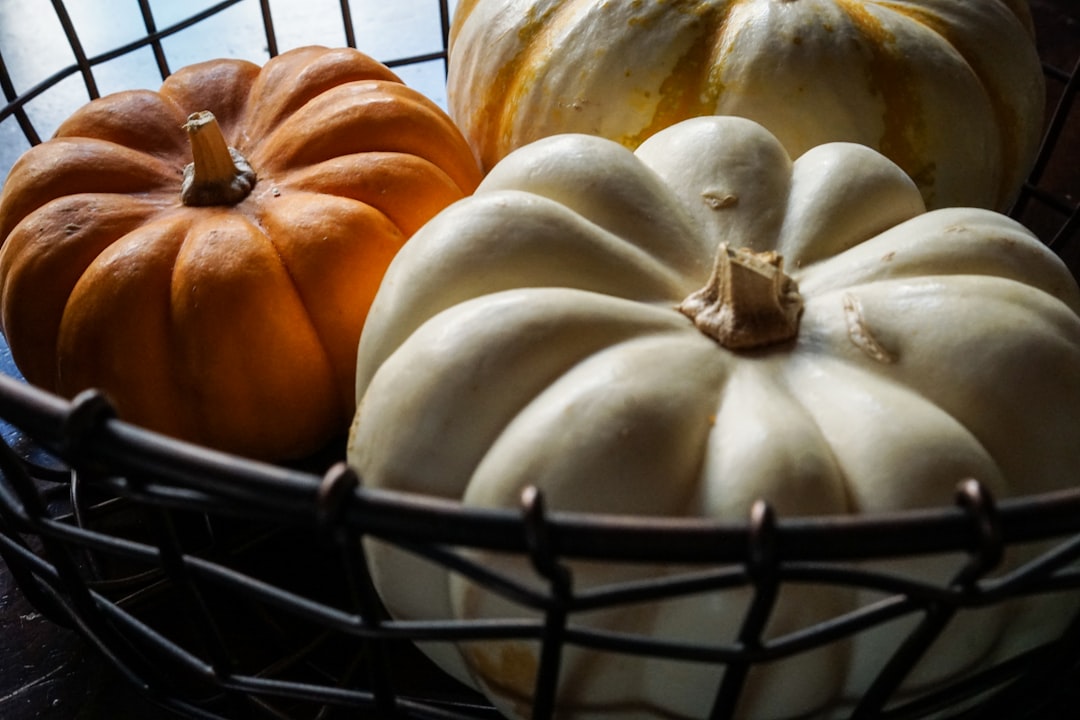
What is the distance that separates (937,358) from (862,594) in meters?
0.13

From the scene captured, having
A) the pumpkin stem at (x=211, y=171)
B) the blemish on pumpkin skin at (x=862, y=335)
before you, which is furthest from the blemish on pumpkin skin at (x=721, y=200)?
the pumpkin stem at (x=211, y=171)

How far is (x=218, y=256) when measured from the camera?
665 millimetres

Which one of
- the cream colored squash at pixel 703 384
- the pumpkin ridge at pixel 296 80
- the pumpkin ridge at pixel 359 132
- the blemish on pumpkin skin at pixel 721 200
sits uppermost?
the pumpkin ridge at pixel 296 80

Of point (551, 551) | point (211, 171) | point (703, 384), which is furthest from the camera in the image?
point (211, 171)

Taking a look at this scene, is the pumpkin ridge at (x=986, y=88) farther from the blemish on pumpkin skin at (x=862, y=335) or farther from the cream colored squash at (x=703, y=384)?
the blemish on pumpkin skin at (x=862, y=335)

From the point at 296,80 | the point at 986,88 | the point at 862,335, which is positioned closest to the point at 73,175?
the point at 296,80

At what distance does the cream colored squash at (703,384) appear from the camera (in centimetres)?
46

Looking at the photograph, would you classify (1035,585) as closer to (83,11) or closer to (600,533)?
(600,533)

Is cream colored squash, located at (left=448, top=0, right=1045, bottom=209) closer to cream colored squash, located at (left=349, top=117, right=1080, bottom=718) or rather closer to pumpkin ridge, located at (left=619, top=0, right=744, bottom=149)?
pumpkin ridge, located at (left=619, top=0, right=744, bottom=149)

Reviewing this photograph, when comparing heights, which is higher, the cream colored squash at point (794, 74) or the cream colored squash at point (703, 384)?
the cream colored squash at point (794, 74)

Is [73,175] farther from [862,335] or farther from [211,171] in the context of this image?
[862,335]

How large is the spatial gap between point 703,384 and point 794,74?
0.31 meters

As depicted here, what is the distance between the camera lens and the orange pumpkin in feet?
2.18

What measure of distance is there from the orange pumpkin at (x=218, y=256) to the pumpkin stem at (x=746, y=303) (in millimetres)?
255
